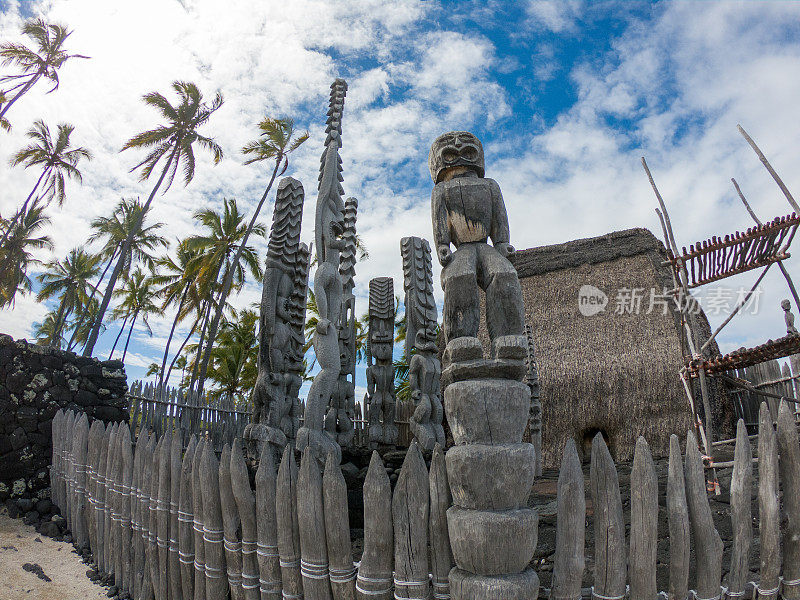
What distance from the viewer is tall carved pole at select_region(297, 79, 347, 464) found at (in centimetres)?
532

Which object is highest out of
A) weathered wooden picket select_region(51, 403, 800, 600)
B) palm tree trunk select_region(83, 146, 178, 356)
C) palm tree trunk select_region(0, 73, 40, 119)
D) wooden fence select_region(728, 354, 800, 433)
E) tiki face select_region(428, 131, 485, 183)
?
palm tree trunk select_region(0, 73, 40, 119)

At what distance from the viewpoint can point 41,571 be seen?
13.3 feet

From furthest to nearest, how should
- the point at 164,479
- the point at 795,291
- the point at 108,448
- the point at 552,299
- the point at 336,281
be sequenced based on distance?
1. the point at 552,299
2. the point at 795,291
3. the point at 336,281
4. the point at 108,448
5. the point at 164,479

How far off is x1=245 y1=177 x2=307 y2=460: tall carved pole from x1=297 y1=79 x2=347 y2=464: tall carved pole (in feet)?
1.18

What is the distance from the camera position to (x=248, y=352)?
24672mm

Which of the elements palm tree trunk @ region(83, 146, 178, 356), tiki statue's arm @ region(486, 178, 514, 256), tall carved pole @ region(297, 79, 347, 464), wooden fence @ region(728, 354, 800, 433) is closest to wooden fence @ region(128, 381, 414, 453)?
tall carved pole @ region(297, 79, 347, 464)

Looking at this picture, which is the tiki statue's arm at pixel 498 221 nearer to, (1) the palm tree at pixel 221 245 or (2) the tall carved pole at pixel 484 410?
(2) the tall carved pole at pixel 484 410

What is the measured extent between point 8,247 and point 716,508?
93.8 feet

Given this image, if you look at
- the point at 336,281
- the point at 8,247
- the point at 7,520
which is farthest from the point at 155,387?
the point at 8,247

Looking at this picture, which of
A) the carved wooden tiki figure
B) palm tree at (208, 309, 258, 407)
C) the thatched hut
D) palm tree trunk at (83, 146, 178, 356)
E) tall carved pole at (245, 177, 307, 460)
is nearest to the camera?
tall carved pole at (245, 177, 307, 460)

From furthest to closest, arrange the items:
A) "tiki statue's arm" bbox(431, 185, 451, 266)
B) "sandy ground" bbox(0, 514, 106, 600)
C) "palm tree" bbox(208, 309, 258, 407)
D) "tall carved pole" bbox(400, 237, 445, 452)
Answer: "palm tree" bbox(208, 309, 258, 407)
"tall carved pole" bbox(400, 237, 445, 452)
"sandy ground" bbox(0, 514, 106, 600)
"tiki statue's arm" bbox(431, 185, 451, 266)

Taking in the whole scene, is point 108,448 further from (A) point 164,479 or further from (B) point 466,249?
(B) point 466,249

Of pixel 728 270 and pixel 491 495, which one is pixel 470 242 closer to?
A: pixel 491 495

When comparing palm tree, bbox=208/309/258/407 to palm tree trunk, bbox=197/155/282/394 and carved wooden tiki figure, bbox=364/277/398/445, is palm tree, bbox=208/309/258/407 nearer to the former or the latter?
palm tree trunk, bbox=197/155/282/394
